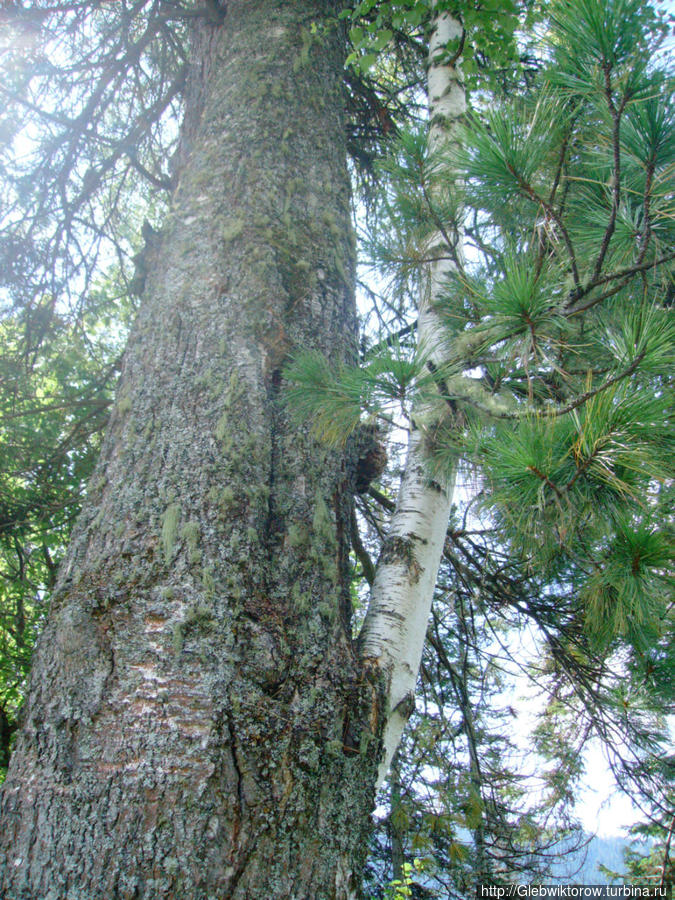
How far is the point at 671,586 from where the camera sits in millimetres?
1523

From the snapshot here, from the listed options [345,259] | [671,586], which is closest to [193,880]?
[671,586]

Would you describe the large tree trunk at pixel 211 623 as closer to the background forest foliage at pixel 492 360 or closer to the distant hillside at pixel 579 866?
the background forest foliage at pixel 492 360

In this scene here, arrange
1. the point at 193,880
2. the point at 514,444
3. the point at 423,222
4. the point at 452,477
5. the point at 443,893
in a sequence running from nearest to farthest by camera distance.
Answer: the point at 193,880, the point at 514,444, the point at 452,477, the point at 423,222, the point at 443,893

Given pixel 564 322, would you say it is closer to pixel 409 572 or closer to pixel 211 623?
pixel 409 572

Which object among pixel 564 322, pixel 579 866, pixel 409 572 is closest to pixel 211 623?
pixel 409 572

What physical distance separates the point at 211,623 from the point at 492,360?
1057 millimetres

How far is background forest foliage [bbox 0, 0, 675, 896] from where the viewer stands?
1317 millimetres

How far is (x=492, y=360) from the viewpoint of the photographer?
1.68m

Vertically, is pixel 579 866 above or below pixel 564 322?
below

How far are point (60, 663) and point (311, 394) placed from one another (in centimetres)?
99

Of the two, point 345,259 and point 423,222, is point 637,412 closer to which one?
point 423,222

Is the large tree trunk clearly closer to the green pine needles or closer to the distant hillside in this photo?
the green pine needles

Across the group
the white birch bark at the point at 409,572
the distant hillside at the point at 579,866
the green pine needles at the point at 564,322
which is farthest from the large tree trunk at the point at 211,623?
the distant hillside at the point at 579,866

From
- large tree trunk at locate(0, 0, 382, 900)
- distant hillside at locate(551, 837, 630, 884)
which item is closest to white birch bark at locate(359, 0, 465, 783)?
large tree trunk at locate(0, 0, 382, 900)
